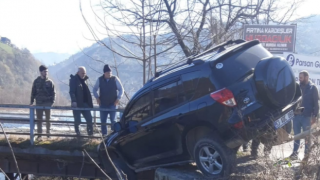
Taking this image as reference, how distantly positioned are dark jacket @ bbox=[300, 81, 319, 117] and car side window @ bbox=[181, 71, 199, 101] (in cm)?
283

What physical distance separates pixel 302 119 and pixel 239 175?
9.29 feet

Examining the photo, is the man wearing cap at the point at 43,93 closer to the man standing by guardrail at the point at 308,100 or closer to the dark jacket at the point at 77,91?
the dark jacket at the point at 77,91

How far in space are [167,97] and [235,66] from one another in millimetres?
1204

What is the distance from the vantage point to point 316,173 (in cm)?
464

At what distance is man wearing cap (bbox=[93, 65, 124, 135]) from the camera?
9102mm

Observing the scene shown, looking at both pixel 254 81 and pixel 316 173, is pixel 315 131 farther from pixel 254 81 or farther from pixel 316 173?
pixel 254 81

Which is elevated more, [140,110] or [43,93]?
[43,93]

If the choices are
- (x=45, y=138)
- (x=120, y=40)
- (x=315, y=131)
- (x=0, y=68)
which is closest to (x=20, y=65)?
(x=0, y=68)

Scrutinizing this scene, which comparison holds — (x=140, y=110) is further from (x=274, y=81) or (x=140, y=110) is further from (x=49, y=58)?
(x=49, y=58)

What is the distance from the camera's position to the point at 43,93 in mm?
9820

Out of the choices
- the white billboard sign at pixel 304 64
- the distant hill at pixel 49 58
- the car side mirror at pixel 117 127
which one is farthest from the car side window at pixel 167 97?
the distant hill at pixel 49 58

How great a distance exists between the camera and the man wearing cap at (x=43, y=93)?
31.8 feet

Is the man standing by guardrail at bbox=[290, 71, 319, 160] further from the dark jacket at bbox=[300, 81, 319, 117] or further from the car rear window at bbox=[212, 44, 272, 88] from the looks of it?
the car rear window at bbox=[212, 44, 272, 88]

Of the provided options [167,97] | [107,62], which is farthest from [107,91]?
[107,62]
